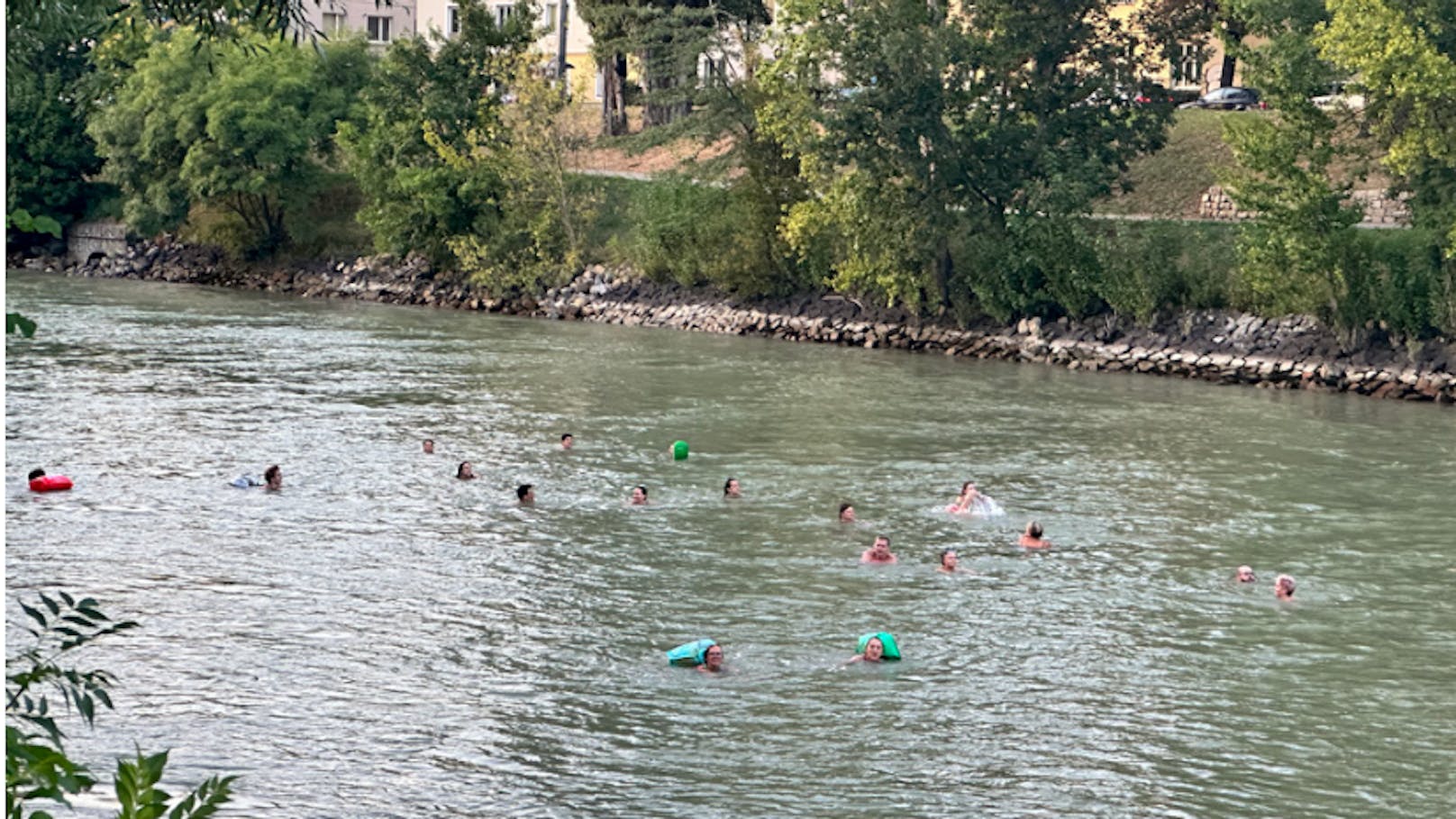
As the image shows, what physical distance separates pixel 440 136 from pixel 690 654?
56.1 metres

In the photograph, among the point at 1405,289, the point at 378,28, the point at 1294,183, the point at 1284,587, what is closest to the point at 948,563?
the point at 1284,587

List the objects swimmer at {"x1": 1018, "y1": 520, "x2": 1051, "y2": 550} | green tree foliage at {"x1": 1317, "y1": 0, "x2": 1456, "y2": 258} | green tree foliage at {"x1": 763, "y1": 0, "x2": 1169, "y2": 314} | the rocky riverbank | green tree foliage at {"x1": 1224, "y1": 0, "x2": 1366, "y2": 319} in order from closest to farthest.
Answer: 1. swimmer at {"x1": 1018, "y1": 520, "x2": 1051, "y2": 550}
2. green tree foliage at {"x1": 1317, "y1": 0, "x2": 1456, "y2": 258}
3. the rocky riverbank
4. green tree foliage at {"x1": 1224, "y1": 0, "x2": 1366, "y2": 319}
5. green tree foliage at {"x1": 763, "y1": 0, "x2": 1169, "y2": 314}

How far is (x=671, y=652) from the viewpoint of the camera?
78.5 feet

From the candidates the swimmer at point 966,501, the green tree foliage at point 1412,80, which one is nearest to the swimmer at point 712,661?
the swimmer at point 966,501

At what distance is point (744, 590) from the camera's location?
1110 inches

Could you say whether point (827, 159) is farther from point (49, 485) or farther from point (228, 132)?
point (49, 485)

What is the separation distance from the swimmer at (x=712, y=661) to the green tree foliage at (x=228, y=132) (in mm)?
60315

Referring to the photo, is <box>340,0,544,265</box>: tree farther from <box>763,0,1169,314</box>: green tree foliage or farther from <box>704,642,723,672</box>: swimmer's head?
<box>704,642,723,672</box>: swimmer's head

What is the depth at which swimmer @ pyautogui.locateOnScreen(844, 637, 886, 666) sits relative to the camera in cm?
2414

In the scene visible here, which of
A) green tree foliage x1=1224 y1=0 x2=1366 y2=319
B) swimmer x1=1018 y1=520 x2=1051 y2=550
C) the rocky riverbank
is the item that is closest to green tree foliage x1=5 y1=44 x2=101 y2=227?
the rocky riverbank

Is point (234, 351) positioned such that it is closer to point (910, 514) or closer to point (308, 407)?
point (308, 407)

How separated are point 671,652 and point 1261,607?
876cm

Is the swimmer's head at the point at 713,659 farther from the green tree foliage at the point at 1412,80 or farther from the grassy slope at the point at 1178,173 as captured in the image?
the grassy slope at the point at 1178,173

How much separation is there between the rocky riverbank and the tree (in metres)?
2.05
